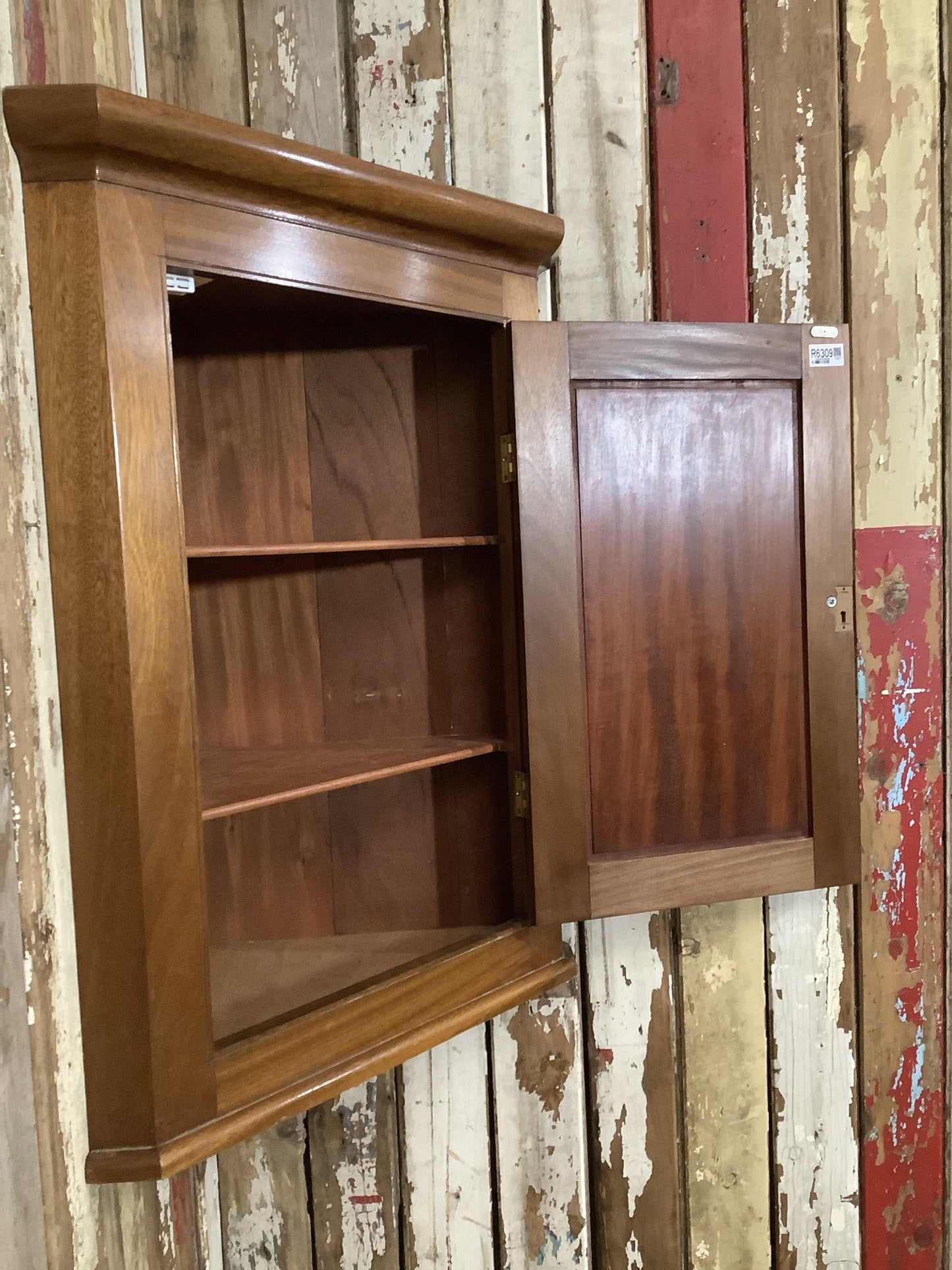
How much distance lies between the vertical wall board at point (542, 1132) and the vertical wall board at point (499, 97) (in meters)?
1.35

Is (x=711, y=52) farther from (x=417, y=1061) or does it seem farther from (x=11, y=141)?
(x=417, y=1061)

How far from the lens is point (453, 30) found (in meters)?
1.68

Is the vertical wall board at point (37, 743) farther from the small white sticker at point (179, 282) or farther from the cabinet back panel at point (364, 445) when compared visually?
the cabinet back panel at point (364, 445)

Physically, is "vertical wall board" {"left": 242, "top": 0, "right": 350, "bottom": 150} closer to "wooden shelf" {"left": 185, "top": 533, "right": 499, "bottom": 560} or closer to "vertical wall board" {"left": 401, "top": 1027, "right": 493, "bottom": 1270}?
"wooden shelf" {"left": 185, "top": 533, "right": 499, "bottom": 560}

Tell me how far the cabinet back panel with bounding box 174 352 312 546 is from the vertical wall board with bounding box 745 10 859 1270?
0.85 metres

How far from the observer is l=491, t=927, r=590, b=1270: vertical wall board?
1797 mm

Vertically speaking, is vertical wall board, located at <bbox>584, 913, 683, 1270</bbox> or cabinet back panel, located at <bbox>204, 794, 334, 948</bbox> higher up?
cabinet back panel, located at <bbox>204, 794, 334, 948</bbox>

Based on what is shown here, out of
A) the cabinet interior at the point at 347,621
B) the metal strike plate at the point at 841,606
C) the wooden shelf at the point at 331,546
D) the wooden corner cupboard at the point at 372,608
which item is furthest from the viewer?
the cabinet interior at the point at 347,621

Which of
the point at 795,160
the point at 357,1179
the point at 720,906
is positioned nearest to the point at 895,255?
→ the point at 795,160

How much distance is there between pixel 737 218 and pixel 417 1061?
1625mm

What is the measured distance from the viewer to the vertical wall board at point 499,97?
1.68 m

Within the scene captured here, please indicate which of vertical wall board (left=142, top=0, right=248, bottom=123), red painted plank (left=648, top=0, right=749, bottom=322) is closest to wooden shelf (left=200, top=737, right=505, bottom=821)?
red painted plank (left=648, top=0, right=749, bottom=322)

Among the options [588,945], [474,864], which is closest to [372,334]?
[474,864]

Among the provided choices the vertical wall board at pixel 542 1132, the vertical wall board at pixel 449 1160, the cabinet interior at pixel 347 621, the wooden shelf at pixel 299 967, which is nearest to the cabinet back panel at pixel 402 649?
the cabinet interior at pixel 347 621
